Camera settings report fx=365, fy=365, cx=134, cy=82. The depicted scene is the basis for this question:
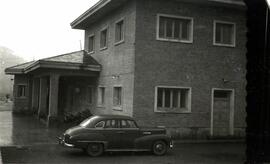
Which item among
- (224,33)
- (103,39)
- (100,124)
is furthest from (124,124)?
(103,39)

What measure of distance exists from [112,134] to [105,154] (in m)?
1.01

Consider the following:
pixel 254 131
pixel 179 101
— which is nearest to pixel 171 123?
pixel 179 101

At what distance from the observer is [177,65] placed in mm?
17578

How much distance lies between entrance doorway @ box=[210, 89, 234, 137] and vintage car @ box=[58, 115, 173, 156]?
5903 mm

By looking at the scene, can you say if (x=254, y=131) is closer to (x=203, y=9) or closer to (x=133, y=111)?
(x=133, y=111)

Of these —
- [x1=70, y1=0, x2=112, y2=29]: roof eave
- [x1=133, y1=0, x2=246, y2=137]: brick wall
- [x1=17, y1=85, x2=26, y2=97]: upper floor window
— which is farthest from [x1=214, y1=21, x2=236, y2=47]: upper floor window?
[x1=17, y1=85, x2=26, y2=97]: upper floor window

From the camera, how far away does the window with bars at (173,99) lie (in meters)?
17.4

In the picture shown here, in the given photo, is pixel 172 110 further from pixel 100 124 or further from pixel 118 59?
pixel 100 124

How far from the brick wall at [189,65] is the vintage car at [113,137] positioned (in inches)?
147

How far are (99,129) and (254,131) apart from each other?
1074 centimetres

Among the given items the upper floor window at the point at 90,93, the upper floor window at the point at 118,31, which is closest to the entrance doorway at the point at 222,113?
the upper floor window at the point at 118,31

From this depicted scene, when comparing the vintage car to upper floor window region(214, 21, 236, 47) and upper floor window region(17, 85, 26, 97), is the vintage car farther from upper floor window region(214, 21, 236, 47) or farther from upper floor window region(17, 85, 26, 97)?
upper floor window region(17, 85, 26, 97)

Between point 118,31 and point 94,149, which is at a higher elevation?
point 118,31

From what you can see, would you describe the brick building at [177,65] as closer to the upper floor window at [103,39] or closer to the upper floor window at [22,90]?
the upper floor window at [103,39]
